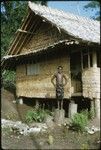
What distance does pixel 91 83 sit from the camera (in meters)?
17.0

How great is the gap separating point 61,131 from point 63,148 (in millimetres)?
2322

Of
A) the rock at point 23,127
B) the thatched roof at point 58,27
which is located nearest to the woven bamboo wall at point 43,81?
the thatched roof at point 58,27

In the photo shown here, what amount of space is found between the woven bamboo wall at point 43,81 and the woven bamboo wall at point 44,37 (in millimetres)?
983

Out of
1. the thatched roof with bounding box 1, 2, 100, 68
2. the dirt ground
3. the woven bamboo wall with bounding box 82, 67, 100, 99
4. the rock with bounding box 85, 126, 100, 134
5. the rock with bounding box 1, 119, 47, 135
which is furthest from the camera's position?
the thatched roof with bounding box 1, 2, 100, 68

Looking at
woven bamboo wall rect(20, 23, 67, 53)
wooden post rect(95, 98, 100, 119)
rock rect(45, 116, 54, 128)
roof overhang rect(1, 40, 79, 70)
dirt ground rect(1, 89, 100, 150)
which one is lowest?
dirt ground rect(1, 89, 100, 150)

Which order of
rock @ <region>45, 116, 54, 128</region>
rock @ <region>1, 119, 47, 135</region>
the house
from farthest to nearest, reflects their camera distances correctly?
the house
rock @ <region>45, 116, 54, 128</region>
rock @ <region>1, 119, 47, 135</region>

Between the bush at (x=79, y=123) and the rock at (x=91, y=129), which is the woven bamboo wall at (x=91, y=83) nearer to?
the rock at (x=91, y=129)

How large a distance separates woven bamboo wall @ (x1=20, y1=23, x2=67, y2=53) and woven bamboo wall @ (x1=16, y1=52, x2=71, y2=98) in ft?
3.22

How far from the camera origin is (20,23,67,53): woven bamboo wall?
774 inches

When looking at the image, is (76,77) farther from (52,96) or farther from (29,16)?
(29,16)

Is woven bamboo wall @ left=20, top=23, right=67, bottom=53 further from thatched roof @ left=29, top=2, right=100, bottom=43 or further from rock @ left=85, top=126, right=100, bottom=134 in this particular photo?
rock @ left=85, top=126, right=100, bottom=134

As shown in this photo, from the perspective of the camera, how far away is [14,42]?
21891 mm

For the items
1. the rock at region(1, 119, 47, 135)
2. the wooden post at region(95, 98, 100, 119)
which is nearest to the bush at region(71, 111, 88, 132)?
the rock at region(1, 119, 47, 135)

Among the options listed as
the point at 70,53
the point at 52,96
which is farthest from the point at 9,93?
the point at 70,53
